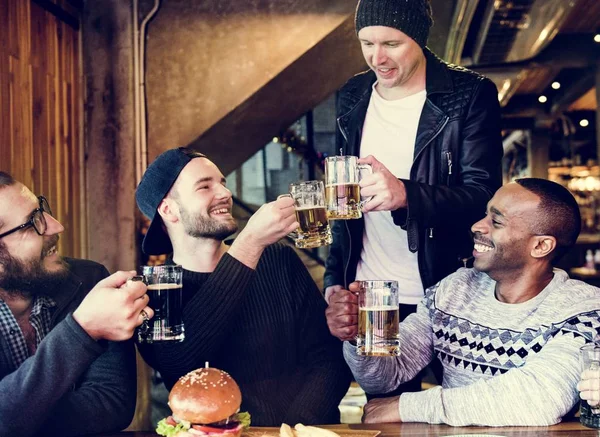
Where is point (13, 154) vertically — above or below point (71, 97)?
below

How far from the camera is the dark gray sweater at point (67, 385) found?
1.92 metres

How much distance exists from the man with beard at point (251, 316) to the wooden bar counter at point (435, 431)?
21.3 inches

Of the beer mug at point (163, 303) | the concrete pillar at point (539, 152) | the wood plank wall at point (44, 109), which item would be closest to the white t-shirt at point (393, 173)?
the beer mug at point (163, 303)

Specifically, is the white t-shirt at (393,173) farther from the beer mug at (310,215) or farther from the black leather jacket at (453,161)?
the beer mug at (310,215)

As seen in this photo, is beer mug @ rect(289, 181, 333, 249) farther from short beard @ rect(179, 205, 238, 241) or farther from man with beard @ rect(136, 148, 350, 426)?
short beard @ rect(179, 205, 238, 241)

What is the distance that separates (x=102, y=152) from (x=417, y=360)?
104 inches

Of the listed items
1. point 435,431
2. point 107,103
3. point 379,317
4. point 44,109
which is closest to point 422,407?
point 435,431

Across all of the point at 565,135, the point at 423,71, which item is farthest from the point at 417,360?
the point at 565,135

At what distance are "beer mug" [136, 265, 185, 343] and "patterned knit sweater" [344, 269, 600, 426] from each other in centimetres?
66

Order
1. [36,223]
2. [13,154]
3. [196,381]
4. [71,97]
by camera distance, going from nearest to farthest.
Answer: [196,381] < [36,223] < [13,154] < [71,97]

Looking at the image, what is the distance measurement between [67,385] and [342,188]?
37.6 inches

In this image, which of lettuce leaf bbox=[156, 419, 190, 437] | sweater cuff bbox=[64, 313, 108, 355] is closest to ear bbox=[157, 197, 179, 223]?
sweater cuff bbox=[64, 313, 108, 355]

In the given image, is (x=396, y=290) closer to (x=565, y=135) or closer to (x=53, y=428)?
(x=53, y=428)

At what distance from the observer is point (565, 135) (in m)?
14.6
